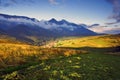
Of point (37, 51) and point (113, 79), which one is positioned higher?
point (37, 51)

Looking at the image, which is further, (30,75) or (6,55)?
(6,55)

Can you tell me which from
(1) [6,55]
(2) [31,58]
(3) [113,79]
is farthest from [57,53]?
(3) [113,79]

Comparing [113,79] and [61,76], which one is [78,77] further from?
[113,79]

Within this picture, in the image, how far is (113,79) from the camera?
3312 cm

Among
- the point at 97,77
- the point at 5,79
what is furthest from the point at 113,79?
the point at 5,79

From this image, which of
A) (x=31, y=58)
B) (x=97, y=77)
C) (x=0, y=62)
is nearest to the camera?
(x=97, y=77)

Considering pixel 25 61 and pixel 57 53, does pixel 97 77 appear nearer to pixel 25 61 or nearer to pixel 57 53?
pixel 25 61

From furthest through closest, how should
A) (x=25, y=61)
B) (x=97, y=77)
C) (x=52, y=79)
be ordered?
(x=25, y=61) < (x=97, y=77) < (x=52, y=79)

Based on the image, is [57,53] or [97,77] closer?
[97,77]

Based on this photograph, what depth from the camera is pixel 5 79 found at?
28562mm

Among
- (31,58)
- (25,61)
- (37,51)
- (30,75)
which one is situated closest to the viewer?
(30,75)

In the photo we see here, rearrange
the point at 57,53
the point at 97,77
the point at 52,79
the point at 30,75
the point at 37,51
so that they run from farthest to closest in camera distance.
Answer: the point at 57,53 → the point at 37,51 → the point at 97,77 → the point at 30,75 → the point at 52,79

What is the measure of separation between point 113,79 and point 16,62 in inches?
1094

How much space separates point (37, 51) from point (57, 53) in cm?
825
